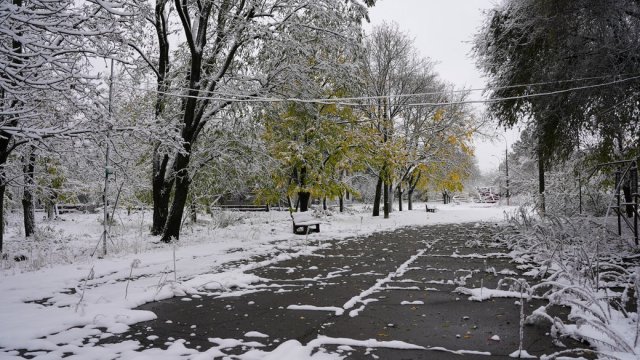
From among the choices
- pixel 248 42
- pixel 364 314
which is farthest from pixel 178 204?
pixel 364 314

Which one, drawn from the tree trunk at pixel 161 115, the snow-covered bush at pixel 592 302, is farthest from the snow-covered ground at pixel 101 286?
the tree trunk at pixel 161 115

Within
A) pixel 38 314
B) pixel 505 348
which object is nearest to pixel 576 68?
pixel 505 348

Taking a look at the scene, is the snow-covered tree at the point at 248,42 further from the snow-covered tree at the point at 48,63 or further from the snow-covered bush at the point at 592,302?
the snow-covered bush at the point at 592,302

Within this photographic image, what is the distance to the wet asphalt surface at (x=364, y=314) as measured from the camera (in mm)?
3602

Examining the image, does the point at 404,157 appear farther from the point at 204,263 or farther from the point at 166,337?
the point at 166,337

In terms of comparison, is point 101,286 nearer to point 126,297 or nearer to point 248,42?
point 126,297

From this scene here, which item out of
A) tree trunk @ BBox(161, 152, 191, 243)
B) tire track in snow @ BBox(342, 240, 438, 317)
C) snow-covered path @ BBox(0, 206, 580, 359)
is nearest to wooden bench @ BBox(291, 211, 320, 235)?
tree trunk @ BBox(161, 152, 191, 243)

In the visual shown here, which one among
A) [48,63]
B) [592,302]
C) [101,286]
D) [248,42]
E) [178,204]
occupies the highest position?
[248,42]

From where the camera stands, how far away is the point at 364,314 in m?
4.53

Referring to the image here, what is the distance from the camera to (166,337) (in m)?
3.90

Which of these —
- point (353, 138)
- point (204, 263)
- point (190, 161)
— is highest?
point (353, 138)

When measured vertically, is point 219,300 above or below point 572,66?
below

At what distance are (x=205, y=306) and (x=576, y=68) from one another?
976cm

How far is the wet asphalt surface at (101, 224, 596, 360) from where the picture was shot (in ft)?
11.8
